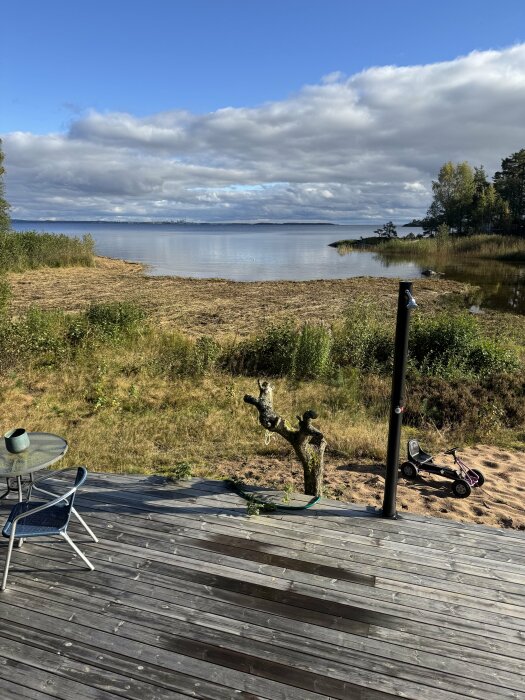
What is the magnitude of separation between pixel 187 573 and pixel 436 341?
1019 cm

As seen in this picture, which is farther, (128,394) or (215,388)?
(215,388)

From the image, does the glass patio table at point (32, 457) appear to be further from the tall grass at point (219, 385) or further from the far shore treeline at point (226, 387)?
the tall grass at point (219, 385)

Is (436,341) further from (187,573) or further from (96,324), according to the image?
(187,573)

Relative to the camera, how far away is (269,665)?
2.71 meters

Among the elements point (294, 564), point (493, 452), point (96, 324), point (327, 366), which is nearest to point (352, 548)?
point (294, 564)

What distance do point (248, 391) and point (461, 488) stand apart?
5.10 m

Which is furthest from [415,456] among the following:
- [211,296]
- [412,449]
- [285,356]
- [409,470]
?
[211,296]

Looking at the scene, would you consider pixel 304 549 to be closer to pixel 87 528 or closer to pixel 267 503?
pixel 267 503

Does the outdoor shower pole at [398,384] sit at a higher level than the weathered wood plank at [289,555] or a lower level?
higher

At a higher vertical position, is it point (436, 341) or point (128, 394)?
point (436, 341)

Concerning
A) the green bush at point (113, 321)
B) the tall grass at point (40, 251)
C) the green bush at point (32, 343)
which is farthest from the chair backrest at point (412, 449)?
the tall grass at point (40, 251)

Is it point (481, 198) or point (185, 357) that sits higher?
point (481, 198)

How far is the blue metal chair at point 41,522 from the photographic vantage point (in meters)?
3.39

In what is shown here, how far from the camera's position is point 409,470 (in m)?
6.65
